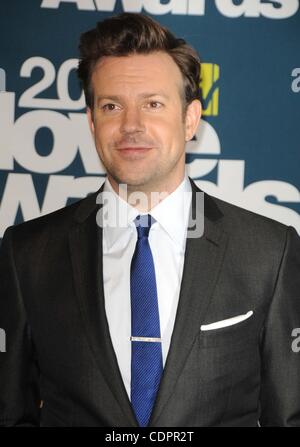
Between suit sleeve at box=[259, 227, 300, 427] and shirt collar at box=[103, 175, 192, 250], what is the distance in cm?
34

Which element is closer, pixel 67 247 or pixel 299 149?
pixel 67 247

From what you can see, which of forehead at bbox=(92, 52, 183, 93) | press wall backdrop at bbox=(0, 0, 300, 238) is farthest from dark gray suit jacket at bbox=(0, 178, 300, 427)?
press wall backdrop at bbox=(0, 0, 300, 238)

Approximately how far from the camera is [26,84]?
8.47 feet

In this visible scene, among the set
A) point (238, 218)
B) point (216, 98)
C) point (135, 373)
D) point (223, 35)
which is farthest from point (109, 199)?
point (223, 35)

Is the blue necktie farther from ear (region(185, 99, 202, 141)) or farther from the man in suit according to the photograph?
ear (region(185, 99, 202, 141))

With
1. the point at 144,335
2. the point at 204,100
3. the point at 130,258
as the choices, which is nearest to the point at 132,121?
the point at 130,258

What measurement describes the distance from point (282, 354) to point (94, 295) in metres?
0.62

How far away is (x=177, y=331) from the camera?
5.73 feet

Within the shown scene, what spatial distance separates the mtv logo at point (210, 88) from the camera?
8.41ft

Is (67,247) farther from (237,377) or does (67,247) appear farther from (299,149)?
(299,149)

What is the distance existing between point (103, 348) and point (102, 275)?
23cm

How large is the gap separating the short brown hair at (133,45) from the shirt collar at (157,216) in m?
0.35

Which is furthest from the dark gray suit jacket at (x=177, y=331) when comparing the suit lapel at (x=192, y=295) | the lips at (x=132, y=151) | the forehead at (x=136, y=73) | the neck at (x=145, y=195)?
the forehead at (x=136, y=73)

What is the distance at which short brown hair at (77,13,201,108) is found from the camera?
1.97m
